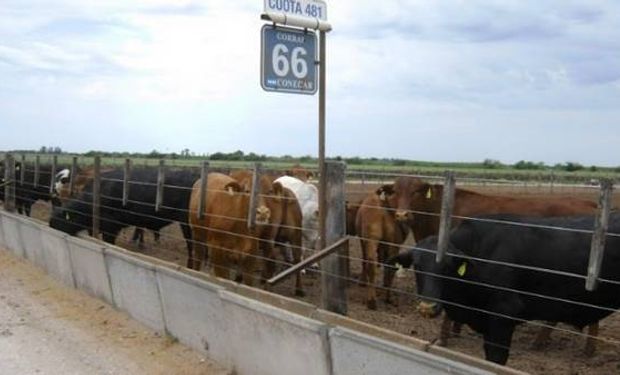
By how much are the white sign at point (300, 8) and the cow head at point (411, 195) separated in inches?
162

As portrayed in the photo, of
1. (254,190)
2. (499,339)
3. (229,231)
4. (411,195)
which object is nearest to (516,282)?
(499,339)

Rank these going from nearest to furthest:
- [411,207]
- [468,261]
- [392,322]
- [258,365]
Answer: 1. [258,365]
2. [468,261]
3. [392,322]
4. [411,207]

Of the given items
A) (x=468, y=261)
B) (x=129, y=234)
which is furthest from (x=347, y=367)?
(x=129, y=234)

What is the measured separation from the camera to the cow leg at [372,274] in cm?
940

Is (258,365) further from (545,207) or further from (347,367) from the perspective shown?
(545,207)

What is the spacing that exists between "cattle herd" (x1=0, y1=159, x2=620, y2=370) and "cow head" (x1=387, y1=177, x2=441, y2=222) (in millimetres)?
17

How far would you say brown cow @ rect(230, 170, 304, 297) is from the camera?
10.1 meters

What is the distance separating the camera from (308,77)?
242 inches

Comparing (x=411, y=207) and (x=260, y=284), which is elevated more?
(x=411, y=207)

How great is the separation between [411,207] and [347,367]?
5485 millimetres

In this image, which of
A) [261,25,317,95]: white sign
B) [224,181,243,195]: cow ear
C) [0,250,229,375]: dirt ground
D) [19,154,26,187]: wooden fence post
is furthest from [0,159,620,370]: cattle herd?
[19,154,26,187]: wooden fence post

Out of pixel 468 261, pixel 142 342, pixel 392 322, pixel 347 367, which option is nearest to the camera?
pixel 347 367

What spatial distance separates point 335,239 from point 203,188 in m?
3.19

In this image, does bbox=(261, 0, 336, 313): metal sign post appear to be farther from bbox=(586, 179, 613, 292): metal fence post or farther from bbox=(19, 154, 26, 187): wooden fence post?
bbox=(19, 154, 26, 187): wooden fence post
